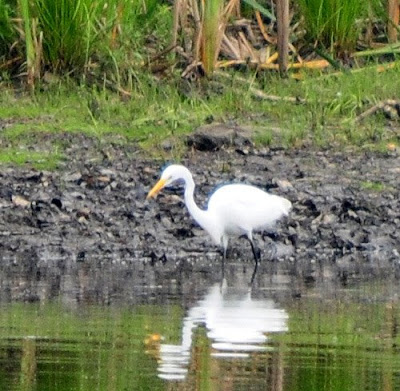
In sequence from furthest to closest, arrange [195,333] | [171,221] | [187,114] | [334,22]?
1. [334,22]
2. [187,114]
3. [171,221]
4. [195,333]

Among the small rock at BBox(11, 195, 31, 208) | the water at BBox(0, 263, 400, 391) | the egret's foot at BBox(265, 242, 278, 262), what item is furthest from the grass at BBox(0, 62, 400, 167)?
the water at BBox(0, 263, 400, 391)

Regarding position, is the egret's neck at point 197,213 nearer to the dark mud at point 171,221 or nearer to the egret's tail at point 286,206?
the dark mud at point 171,221

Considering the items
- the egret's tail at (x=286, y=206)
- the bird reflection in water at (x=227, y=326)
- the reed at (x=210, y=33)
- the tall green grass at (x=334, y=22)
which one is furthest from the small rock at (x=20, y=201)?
the tall green grass at (x=334, y=22)

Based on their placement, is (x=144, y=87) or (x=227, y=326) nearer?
(x=227, y=326)

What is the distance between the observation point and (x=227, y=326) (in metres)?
→ 8.59

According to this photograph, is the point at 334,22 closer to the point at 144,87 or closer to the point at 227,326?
the point at 144,87

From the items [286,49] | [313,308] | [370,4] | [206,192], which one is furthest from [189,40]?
[313,308]

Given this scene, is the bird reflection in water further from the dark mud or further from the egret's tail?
the egret's tail

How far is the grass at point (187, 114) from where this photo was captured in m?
14.4

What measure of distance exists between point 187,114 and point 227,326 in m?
6.44

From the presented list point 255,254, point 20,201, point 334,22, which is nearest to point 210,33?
point 334,22

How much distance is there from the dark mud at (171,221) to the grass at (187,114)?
1.07 feet

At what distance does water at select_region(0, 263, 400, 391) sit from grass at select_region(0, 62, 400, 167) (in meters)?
3.49

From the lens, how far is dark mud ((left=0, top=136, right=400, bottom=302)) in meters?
11.1
